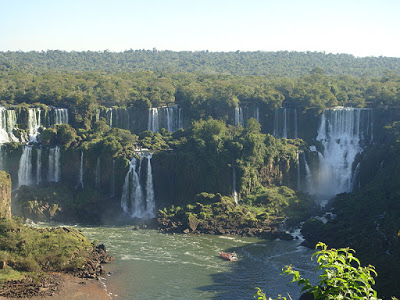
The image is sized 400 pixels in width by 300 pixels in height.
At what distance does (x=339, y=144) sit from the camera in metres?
70.6

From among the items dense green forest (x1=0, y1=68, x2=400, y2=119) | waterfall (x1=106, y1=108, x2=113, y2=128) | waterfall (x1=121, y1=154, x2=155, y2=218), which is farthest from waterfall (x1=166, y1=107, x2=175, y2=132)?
waterfall (x1=121, y1=154, x2=155, y2=218)

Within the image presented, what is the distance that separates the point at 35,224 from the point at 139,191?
1136 cm

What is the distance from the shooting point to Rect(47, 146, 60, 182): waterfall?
202 feet

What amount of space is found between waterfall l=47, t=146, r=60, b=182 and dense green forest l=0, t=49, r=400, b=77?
75.2m

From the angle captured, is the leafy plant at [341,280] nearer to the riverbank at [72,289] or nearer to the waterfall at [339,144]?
the riverbank at [72,289]

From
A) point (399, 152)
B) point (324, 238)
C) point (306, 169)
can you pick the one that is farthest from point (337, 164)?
point (324, 238)

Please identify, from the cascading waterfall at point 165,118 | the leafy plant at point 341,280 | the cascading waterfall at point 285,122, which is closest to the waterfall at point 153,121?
the cascading waterfall at point 165,118

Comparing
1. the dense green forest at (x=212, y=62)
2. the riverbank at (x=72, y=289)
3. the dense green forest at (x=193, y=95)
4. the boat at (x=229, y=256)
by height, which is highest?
the dense green forest at (x=212, y=62)

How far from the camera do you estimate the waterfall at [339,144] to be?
219 ft

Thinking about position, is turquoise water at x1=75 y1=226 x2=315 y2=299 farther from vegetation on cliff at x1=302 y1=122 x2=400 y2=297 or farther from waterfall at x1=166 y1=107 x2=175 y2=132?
waterfall at x1=166 y1=107 x2=175 y2=132

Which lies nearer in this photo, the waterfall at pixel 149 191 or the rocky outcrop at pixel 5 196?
the rocky outcrop at pixel 5 196

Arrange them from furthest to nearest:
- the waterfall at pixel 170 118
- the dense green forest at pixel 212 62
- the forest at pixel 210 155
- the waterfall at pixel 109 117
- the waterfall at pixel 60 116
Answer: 1. the dense green forest at pixel 212 62
2. the waterfall at pixel 170 118
3. the waterfall at pixel 109 117
4. the waterfall at pixel 60 116
5. the forest at pixel 210 155

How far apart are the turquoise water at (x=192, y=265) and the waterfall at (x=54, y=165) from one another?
1038 cm

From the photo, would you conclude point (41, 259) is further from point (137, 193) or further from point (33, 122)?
point (33, 122)
